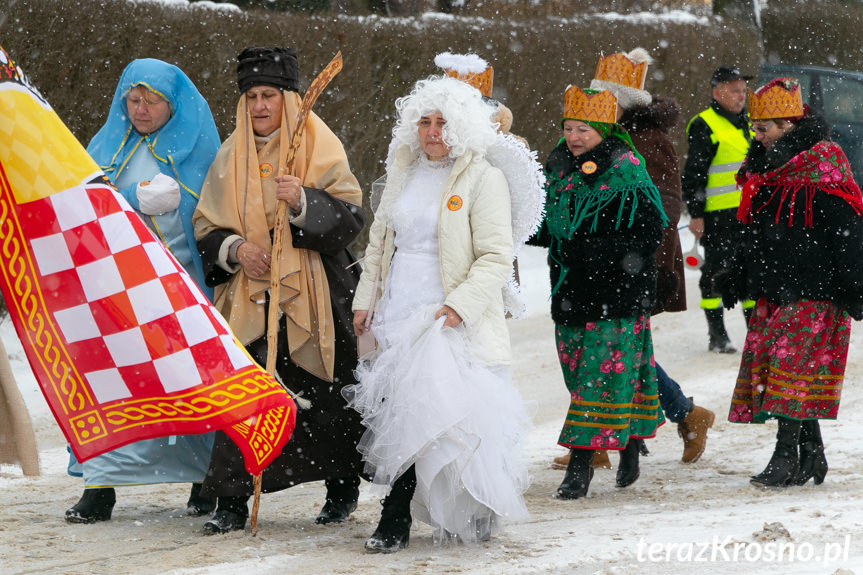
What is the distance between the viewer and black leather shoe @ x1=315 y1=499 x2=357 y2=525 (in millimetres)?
5188

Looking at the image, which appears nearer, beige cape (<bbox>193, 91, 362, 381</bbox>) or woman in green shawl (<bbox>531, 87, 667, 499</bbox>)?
beige cape (<bbox>193, 91, 362, 381</bbox>)

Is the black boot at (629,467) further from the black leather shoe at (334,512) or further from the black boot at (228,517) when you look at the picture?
the black boot at (228,517)

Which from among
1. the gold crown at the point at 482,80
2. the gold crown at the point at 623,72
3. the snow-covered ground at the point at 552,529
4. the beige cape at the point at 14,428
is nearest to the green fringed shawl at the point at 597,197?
the gold crown at the point at 482,80

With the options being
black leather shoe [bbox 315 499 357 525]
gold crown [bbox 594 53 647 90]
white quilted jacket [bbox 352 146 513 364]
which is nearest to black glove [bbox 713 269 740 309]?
gold crown [bbox 594 53 647 90]

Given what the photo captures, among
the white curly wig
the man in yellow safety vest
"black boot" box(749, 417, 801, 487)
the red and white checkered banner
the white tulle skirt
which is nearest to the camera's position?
the red and white checkered banner

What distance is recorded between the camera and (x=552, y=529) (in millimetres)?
4922

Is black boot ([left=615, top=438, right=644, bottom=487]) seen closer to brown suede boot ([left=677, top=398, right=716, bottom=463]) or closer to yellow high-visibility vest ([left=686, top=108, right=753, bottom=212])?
brown suede boot ([left=677, top=398, right=716, bottom=463])

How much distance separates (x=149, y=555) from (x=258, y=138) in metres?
1.80

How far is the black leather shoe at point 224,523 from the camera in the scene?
16.2 feet

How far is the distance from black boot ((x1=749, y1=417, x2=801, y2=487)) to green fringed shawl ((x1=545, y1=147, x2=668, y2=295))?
3.81ft

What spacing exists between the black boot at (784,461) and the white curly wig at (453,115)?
84.5 inches

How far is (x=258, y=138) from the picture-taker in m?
5.22

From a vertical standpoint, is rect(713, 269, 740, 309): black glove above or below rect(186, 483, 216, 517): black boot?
above

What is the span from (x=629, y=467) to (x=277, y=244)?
212 centimetres
